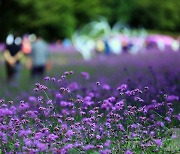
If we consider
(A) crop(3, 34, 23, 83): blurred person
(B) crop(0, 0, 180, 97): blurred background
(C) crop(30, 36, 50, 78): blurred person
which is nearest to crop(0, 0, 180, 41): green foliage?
(B) crop(0, 0, 180, 97): blurred background

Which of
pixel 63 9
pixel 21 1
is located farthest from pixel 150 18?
pixel 21 1

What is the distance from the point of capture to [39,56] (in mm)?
17531

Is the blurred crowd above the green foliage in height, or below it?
below

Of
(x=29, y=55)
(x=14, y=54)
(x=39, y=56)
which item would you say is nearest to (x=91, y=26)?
(x=14, y=54)

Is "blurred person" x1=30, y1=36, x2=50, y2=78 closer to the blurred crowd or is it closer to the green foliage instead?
the blurred crowd

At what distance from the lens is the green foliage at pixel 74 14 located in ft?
168

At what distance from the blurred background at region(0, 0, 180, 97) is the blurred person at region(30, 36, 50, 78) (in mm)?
9358

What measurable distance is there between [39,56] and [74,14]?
51.2 meters

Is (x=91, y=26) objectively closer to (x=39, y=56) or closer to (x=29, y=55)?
(x=29, y=55)

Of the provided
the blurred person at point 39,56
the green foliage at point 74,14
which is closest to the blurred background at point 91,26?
the green foliage at point 74,14

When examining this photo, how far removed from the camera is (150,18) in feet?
259

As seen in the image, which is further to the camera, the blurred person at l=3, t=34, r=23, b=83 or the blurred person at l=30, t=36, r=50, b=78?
the blurred person at l=3, t=34, r=23, b=83

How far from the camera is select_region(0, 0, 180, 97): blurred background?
3872 cm

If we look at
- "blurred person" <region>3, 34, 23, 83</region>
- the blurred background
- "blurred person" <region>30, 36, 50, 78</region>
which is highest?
the blurred background
